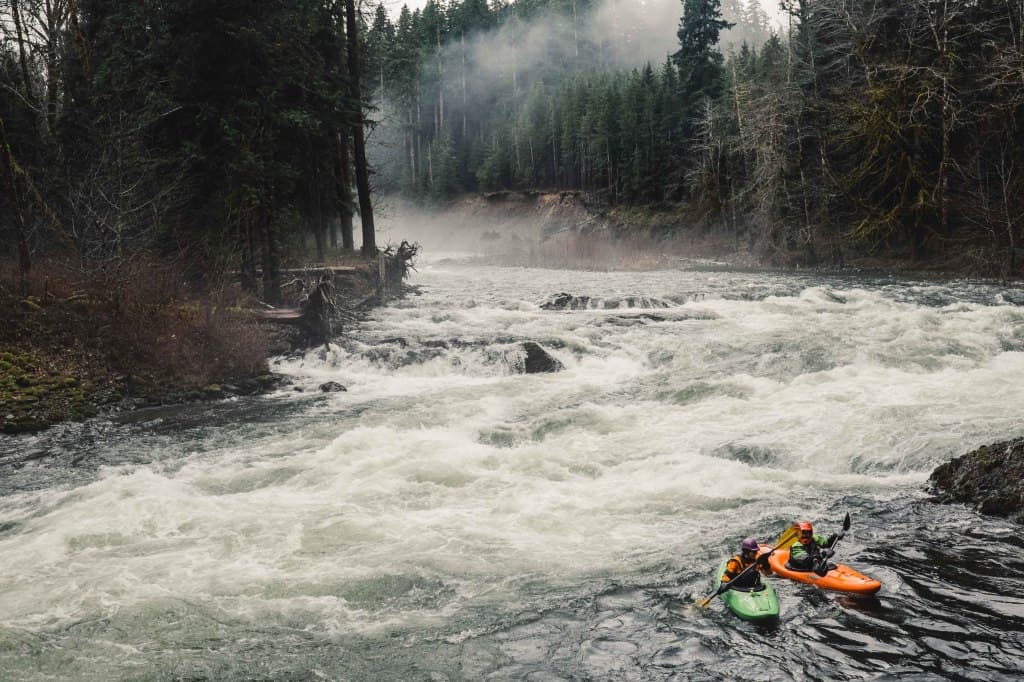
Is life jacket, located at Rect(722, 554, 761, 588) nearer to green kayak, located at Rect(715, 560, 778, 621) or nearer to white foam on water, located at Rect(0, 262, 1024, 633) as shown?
green kayak, located at Rect(715, 560, 778, 621)

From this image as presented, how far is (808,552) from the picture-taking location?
6.42 metres

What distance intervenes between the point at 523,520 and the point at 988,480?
15.6ft

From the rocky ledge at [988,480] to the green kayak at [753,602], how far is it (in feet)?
9.94

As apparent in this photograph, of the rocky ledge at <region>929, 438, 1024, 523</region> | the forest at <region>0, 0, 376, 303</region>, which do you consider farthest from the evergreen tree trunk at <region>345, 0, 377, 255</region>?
the rocky ledge at <region>929, 438, 1024, 523</region>

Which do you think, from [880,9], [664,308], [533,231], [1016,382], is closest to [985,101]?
[880,9]

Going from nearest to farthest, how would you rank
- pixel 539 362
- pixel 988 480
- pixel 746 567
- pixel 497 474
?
pixel 746 567 < pixel 988 480 < pixel 497 474 < pixel 539 362

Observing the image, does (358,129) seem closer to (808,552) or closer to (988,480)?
(988,480)

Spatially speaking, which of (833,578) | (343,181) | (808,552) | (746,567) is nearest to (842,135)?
(343,181)

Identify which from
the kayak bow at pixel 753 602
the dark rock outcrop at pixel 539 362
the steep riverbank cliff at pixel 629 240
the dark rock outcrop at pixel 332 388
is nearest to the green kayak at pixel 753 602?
the kayak bow at pixel 753 602

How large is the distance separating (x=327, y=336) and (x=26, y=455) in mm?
7607

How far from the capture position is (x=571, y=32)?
117m

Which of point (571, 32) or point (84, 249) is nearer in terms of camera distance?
point (84, 249)

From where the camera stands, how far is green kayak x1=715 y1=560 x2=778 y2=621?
5812 mm

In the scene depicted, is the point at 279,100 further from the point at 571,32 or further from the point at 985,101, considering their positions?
the point at 571,32
